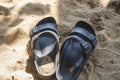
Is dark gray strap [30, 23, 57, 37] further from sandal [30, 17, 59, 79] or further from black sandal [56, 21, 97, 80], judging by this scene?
black sandal [56, 21, 97, 80]

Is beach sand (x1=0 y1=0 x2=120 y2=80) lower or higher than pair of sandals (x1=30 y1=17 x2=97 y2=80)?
lower

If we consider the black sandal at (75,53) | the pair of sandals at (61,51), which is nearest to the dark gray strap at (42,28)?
the pair of sandals at (61,51)

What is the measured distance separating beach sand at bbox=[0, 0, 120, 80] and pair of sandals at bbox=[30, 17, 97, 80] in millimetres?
75

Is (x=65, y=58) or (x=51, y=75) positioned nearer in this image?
(x=51, y=75)

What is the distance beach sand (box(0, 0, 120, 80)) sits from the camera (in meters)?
1.67

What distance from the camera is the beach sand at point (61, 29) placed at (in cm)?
167

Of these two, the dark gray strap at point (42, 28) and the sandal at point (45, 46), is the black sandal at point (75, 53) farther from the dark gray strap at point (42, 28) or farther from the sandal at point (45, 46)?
the dark gray strap at point (42, 28)

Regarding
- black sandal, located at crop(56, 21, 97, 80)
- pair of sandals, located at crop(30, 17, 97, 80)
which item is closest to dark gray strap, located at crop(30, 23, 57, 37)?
pair of sandals, located at crop(30, 17, 97, 80)

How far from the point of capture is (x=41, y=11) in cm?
215

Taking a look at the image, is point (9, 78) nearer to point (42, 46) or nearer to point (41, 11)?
point (42, 46)

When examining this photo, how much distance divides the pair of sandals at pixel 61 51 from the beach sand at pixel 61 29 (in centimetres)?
8

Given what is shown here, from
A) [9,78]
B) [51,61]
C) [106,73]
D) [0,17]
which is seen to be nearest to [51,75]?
[51,61]

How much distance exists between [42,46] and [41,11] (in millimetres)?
488

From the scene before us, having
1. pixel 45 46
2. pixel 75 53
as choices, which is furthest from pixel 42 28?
pixel 75 53
